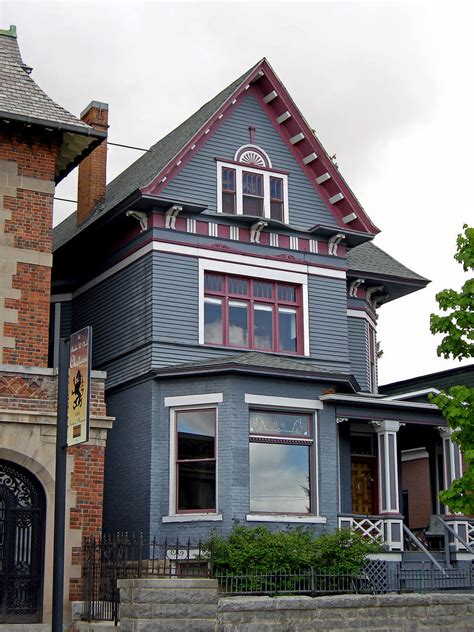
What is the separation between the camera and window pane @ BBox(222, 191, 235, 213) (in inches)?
999

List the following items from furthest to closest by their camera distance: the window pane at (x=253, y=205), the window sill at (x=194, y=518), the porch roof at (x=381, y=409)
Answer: the window pane at (x=253, y=205), the porch roof at (x=381, y=409), the window sill at (x=194, y=518)

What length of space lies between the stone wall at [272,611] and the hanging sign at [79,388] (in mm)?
3294

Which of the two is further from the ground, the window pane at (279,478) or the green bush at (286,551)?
the window pane at (279,478)

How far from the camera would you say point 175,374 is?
2286 cm

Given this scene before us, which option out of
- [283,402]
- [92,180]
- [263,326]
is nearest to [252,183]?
[263,326]

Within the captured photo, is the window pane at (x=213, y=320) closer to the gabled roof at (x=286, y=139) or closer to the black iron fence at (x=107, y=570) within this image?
the gabled roof at (x=286, y=139)

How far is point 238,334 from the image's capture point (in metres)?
24.8

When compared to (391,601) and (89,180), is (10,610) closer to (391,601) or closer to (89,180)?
(391,601)

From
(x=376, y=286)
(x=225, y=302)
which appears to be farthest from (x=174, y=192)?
(x=376, y=286)

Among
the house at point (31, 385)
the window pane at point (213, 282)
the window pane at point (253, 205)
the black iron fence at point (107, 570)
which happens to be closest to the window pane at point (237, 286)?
the window pane at point (213, 282)

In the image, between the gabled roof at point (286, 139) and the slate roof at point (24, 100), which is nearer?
the slate roof at point (24, 100)

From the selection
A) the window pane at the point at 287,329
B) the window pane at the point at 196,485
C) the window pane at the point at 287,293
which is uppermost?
the window pane at the point at 287,293

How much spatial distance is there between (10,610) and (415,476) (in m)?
18.5

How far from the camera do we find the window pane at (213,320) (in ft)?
80.2
